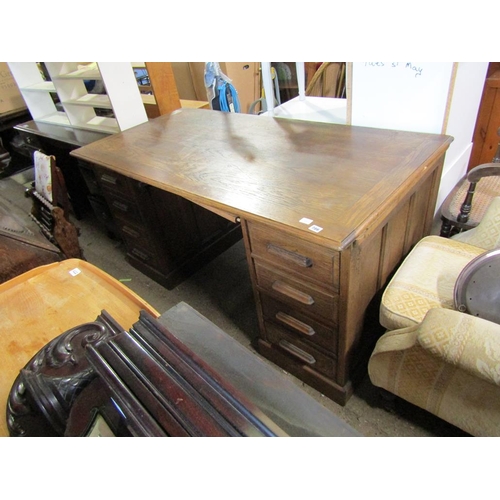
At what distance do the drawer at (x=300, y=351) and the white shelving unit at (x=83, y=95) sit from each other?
56.7 inches

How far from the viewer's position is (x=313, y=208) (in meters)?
0.94

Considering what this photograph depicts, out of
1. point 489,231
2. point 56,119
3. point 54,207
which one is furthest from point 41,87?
point 489,231

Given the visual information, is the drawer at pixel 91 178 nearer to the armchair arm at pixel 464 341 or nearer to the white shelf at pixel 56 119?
the white shelf at pixel 56 119

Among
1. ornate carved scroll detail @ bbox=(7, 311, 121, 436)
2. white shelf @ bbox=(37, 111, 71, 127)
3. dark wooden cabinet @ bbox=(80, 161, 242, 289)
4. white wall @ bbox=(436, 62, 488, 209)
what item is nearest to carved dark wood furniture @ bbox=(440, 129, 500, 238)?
white wall @ bbox=(436, 62, 488, 209)

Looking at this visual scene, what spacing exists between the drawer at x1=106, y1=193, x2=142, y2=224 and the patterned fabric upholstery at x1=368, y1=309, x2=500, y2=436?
1.28 metres

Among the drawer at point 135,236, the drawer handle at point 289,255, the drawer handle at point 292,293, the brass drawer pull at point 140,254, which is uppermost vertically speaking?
the drawer handle at point 289,255

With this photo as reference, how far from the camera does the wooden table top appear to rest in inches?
30.4

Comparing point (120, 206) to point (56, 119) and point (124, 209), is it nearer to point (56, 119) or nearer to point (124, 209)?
point (124, 209)

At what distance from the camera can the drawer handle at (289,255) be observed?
961 millimetres

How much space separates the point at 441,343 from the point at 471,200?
0.91m

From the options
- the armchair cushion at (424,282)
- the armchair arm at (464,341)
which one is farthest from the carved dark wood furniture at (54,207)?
the armchair arm at (464,341)

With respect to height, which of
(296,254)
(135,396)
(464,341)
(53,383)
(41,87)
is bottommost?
(464,341)

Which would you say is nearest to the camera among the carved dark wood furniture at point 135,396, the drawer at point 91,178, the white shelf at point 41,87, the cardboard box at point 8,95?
the carved dark wood furniture at point 135,396
